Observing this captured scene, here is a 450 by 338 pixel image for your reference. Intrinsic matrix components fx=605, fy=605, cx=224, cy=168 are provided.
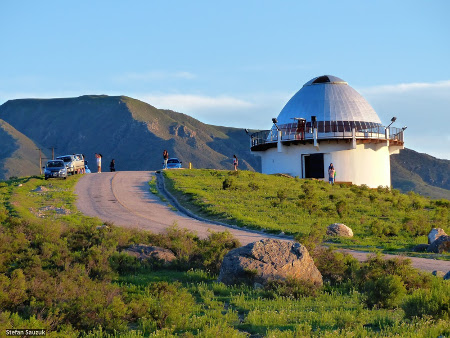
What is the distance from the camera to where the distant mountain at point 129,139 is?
129500mm

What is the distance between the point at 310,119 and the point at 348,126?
9.39 ft

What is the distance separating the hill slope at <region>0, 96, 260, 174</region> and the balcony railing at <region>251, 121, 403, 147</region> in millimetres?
82609

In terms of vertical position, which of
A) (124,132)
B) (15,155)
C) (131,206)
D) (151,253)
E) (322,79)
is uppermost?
(124,132)

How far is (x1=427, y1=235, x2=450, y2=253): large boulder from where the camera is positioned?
1592 centimetres

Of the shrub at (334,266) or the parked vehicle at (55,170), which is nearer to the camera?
the shrub at (334,266)

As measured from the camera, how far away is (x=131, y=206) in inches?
1052

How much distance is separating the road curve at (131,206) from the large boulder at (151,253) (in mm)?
3144

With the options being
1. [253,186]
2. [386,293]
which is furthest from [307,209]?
[386,293]

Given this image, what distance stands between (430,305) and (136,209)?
61.6 feet

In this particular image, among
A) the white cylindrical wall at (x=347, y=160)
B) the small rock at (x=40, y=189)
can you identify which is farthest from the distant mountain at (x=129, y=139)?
the small rock at (x=40, y=189)

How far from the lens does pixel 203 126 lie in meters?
172

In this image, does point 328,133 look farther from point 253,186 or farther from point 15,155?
point 15,155

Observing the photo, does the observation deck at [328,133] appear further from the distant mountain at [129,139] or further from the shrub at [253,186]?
the distant mountain at [129,139]

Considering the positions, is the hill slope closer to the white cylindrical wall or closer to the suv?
the white cylindrical wall
